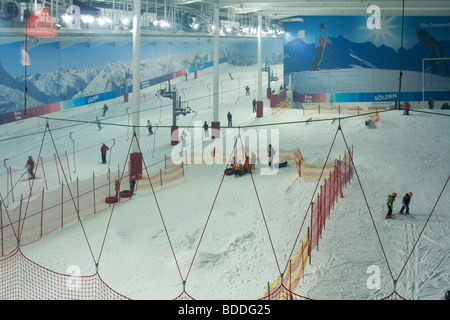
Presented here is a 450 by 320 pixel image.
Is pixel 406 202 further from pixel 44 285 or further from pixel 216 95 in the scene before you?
pixel 216 95

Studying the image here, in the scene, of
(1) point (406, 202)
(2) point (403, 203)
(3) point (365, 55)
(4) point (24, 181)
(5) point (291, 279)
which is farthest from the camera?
(3) point (365, 55)

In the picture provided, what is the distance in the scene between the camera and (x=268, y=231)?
11.1 meters

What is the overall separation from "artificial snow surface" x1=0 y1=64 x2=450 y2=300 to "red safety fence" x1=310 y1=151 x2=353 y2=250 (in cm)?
21

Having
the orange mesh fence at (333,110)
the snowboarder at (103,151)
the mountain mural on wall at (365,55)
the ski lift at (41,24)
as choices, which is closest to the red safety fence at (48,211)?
the snowboarder at (103,151)

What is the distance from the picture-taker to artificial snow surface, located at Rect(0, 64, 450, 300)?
9.32 metres

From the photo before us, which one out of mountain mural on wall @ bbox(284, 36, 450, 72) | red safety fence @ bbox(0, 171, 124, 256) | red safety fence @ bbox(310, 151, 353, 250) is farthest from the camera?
mountain mural on wall @ bbox(284, 36, 450, 72)

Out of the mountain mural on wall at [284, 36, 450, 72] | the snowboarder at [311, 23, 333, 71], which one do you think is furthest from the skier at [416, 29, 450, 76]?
the snowboarder at [311, 23, 333, 71]

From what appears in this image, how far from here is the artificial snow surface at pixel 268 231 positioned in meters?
9.32

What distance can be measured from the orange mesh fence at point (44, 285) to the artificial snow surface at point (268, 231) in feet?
1.01

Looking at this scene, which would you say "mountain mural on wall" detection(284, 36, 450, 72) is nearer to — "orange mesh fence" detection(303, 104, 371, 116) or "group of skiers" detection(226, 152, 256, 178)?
"orange mesh fence" detection(303, 104, 371, 116)

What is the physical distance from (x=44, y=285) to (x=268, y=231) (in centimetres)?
486

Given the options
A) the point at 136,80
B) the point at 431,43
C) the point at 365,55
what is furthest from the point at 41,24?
the point at 431,43
